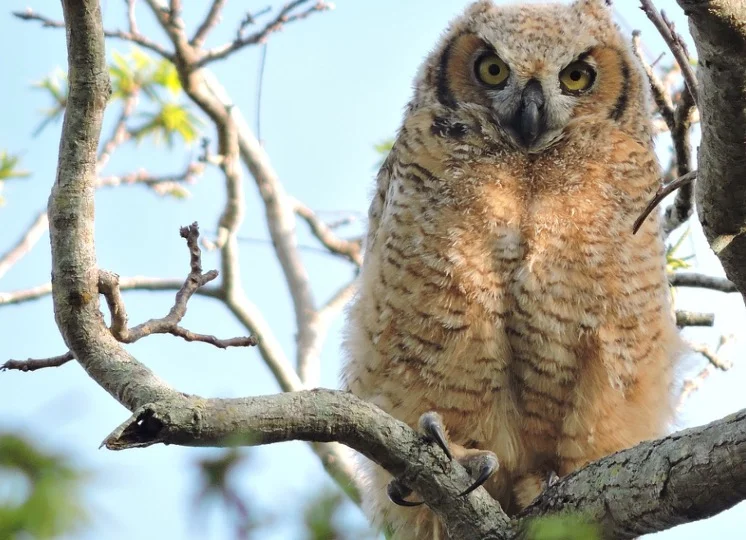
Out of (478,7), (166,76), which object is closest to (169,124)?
(166,76)

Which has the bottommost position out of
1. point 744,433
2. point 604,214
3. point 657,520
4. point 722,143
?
point 657,520

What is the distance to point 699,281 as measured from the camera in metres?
4.46

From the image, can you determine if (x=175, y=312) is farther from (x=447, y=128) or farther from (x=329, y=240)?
(x=329, y=240)

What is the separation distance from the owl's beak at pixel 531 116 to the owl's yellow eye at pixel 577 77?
7.4 inches

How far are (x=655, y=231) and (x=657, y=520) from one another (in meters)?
1.49

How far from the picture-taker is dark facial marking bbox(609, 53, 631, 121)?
380cm

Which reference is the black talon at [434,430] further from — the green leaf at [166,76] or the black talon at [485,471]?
the green leaf at [166,76]

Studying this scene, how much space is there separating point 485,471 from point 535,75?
1.72 meters

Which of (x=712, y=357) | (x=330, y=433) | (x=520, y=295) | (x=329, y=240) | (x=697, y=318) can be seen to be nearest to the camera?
(x=330, y=433)

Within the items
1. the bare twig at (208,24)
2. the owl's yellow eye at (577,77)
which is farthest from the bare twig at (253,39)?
the owl's yellow eye at (577,77)

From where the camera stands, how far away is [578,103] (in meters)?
3.77

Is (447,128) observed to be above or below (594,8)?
below

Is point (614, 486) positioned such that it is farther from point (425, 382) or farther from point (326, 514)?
point (326, 514)

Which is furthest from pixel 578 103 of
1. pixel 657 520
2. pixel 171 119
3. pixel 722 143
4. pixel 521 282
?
pixel 171 119
